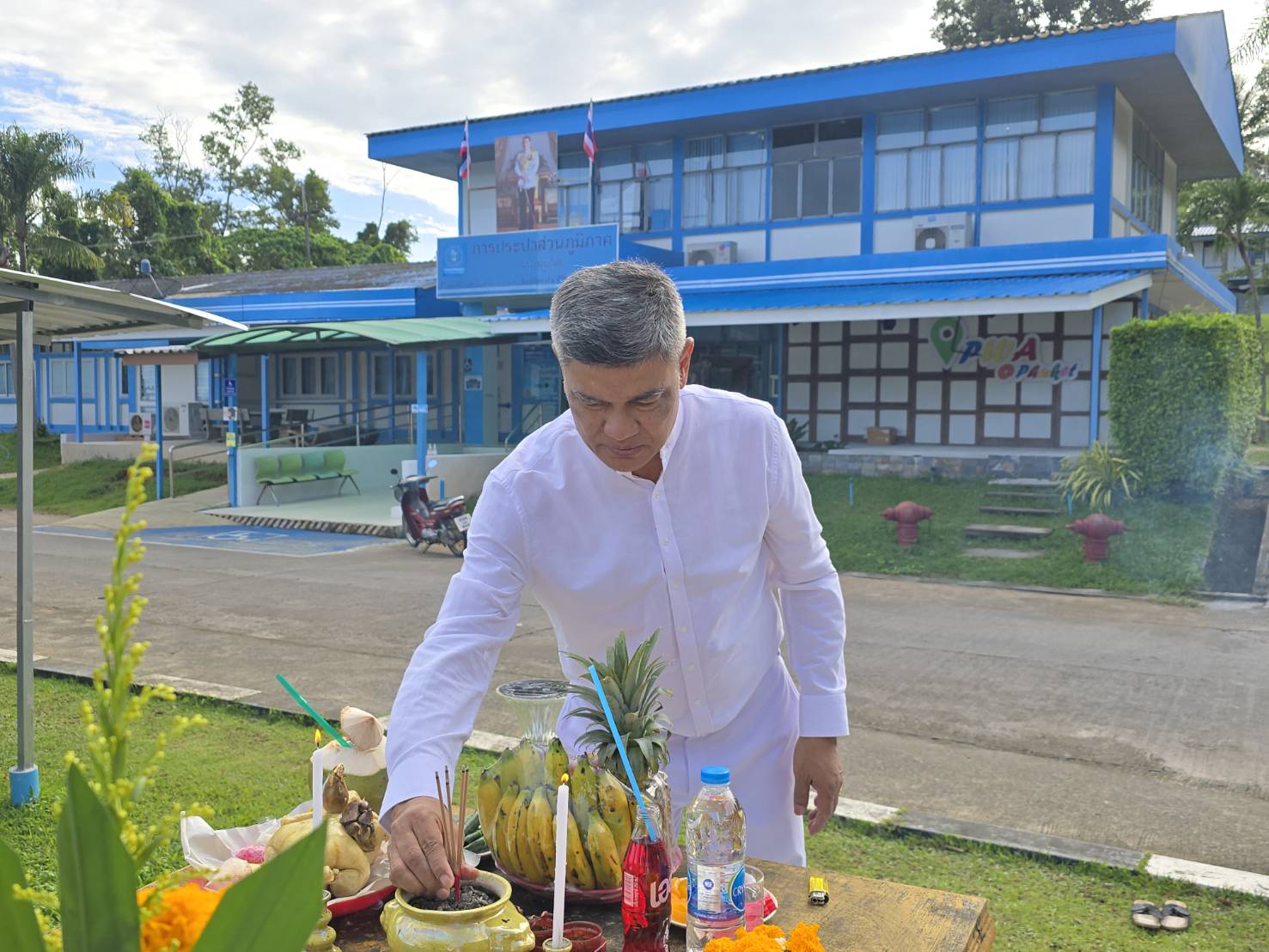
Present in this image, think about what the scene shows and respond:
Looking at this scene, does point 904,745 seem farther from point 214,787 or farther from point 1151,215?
point 1151,215

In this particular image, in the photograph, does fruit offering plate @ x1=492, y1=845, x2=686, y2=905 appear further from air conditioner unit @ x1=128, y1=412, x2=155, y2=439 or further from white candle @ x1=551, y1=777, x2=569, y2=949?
air conditioner unit @ x1=128, y1=412, x2=155, y2=439

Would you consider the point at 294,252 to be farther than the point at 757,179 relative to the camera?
Yes

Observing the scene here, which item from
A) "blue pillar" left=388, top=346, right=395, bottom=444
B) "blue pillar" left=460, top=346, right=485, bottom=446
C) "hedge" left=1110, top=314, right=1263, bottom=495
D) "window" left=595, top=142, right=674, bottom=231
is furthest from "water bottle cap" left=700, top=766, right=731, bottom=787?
"blue pillar" left=460, top=346, right=485, bottom=446

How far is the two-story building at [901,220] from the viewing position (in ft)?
57.7

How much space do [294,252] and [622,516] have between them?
4547cm

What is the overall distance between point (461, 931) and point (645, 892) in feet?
1.01

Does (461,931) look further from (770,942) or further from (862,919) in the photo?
(862,919)

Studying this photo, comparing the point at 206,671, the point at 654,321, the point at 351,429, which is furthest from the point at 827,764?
the point at 351,429

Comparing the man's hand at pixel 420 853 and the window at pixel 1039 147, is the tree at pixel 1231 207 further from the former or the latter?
the man's hand at pixel 420 853

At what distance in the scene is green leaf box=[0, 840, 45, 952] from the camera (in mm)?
836

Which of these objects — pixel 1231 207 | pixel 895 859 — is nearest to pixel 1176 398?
pixel 895 859

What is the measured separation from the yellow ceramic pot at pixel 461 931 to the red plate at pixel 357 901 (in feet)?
0.88

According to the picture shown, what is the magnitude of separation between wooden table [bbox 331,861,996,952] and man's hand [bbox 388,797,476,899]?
0.60ft

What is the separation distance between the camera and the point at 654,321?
6.93ft
